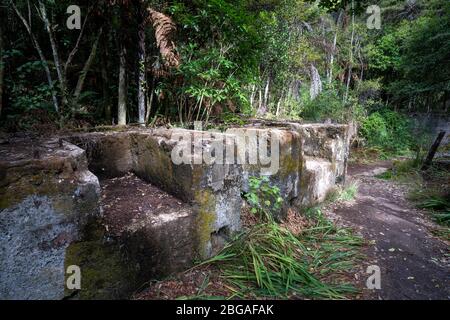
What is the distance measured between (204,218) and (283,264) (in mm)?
914

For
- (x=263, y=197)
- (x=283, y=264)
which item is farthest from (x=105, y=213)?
(x=263, y=197)

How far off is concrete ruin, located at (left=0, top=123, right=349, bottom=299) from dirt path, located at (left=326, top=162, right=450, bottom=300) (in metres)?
1.54

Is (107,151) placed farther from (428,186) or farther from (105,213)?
(428,186)

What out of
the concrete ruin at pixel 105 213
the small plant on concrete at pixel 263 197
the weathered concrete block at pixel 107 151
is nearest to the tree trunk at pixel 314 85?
the concrete ruin at pixel 105 213

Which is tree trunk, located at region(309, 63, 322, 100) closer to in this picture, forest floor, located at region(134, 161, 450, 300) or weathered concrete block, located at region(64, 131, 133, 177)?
forest floor, located at region(134, 161, 450, 300)

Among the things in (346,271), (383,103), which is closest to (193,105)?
(346,271)

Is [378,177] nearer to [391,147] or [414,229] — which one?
[414,229]

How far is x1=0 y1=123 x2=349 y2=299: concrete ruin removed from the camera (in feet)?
5.13

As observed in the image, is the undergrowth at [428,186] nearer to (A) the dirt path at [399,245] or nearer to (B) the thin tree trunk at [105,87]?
(A) the dirt path at [399,245]

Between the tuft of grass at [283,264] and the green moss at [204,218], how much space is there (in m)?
0.16

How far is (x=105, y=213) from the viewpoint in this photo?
7.07 ft

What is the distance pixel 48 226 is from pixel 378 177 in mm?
7609

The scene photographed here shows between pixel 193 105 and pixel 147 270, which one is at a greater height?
pixel 193 105

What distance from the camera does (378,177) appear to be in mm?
7004
